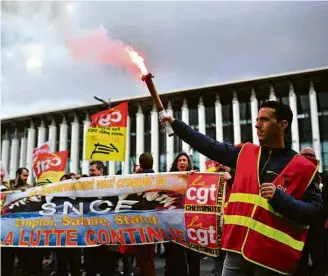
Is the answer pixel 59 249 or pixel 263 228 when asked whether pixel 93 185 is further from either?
pixel 263 228

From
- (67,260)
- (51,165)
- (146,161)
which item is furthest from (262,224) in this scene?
(51,165)

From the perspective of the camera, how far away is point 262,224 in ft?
8.25

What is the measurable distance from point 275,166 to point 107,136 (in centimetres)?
830

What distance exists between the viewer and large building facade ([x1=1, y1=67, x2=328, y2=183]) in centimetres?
3584

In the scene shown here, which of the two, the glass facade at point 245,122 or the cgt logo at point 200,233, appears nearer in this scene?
the cgt logo at point 200,233

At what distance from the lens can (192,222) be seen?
5.80m

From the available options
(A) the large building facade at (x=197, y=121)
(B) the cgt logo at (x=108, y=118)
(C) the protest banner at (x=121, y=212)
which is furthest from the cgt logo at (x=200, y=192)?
(A) the large building facade at (x=197, y=121)

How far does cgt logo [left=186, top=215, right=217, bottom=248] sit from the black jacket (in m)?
2.78

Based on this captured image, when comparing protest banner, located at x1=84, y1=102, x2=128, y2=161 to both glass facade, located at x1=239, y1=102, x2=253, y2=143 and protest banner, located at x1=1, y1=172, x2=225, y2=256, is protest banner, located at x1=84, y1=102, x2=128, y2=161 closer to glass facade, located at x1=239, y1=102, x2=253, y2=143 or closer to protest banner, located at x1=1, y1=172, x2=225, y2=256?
protest banner, located at x1=1, y1=172, x2=225, y2=256

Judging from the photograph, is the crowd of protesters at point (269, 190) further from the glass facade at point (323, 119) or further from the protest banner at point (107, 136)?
the glass facade at point (323, 119)

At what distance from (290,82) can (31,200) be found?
1275 inches

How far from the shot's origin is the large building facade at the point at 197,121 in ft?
118

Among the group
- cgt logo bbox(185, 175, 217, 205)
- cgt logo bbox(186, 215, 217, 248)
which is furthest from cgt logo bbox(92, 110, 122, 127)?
cgt logo bbox(186, 215, 217, 248)

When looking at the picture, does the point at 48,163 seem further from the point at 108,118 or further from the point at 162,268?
the point at 162,268
